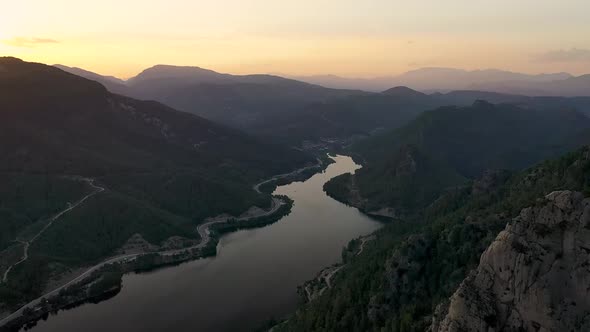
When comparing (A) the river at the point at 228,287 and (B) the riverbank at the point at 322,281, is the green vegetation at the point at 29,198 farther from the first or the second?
(B) the riverbank at the point at 322,281

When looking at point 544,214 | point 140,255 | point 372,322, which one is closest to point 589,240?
point 544,214

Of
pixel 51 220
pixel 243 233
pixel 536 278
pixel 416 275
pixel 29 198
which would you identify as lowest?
pixel 243 233

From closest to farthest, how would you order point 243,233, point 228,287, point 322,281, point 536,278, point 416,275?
point 536,278 → point 416,275 → point 322,281 → point 228,287 → point 243,233

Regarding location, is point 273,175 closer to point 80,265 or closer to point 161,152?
point 161,152

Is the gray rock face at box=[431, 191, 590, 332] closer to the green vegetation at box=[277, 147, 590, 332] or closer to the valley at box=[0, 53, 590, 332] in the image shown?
the valley at box=[0, 53, 590, 332]

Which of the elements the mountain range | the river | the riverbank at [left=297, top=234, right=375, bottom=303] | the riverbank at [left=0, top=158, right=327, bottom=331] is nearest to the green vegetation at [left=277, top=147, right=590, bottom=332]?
the riverbank at [left=297, top=234, right=375, bottom=303]

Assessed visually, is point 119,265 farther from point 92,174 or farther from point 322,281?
→ point 92,174

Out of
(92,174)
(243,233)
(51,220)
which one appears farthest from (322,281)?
(92,174)

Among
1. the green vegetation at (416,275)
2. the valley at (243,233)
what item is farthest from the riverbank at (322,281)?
the green vegetation at (416,275)
